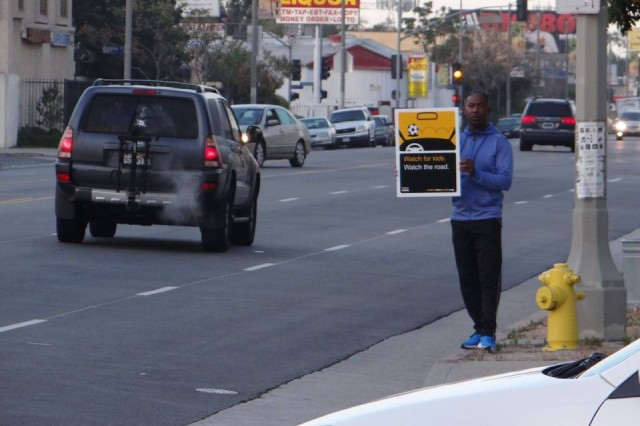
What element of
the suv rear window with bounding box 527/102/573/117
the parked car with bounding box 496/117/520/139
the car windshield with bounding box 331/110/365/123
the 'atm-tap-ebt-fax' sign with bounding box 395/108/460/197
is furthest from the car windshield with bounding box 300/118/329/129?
the 'atm-tap-ebt-fax' sign with bounding box 395/108/460/197

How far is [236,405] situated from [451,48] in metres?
114

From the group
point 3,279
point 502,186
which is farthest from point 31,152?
point 502,186

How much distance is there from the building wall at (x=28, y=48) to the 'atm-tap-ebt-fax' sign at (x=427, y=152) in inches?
1460

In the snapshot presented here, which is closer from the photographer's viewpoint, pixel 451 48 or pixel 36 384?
pixel 36 384

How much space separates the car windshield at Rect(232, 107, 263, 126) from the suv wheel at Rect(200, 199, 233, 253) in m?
19.2

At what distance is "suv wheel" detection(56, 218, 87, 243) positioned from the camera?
16828 millimetres

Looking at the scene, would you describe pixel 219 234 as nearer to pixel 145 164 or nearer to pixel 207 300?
pixel 145 164

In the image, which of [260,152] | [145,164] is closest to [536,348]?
[145,164]

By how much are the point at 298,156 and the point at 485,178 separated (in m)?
27.7

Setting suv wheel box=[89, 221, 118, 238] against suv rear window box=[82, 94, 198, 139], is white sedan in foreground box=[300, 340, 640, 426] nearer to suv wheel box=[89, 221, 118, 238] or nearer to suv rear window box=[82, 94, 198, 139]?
suv rear window box=[82, 94, 198, 139]

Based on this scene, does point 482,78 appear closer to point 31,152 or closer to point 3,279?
point 31,152

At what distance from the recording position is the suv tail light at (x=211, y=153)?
16625 millimetres

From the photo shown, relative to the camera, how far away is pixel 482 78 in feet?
366

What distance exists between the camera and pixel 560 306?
10.1 m
